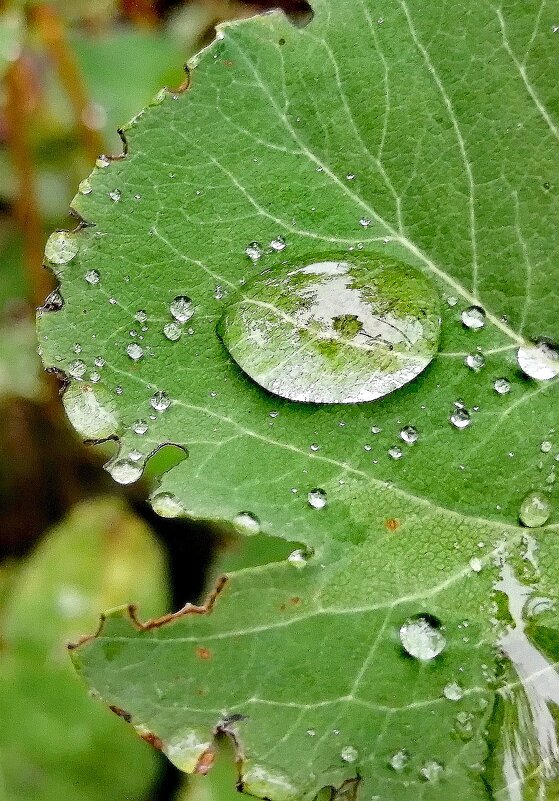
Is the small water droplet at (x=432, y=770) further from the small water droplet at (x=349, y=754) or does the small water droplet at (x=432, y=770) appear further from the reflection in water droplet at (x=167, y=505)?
the reflection in water droplet at (x=167, y=505)

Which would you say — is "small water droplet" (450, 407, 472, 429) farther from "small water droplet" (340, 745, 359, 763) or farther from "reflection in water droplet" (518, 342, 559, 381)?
"small water droplet" (340, 745, 359, 763)

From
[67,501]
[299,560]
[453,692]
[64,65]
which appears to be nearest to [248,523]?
[299,560]

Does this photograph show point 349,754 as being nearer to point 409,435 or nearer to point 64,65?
point 409,435

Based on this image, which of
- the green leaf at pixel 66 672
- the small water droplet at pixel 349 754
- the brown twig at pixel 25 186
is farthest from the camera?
the brown twig at pixel 25 186

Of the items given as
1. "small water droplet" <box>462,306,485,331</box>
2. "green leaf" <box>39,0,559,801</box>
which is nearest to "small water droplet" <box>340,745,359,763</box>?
"green leaf" <box>39,0,559,801</box>

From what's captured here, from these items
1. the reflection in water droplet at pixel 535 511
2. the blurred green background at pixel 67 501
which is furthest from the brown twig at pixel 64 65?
the reflection in water droplet at pixel 535 511

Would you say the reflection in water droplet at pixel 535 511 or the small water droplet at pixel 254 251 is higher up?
the small water droplet at pixel 254 251

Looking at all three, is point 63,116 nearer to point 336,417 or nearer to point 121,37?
point 121,37

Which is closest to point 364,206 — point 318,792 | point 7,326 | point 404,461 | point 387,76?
point 387,76
